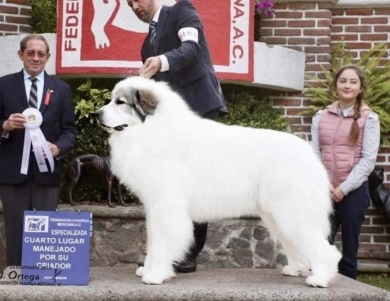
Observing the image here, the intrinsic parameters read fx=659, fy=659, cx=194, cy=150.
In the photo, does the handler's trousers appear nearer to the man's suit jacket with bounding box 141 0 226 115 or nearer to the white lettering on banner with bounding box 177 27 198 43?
the man's suit jacket with bounding box 141 0 226 115

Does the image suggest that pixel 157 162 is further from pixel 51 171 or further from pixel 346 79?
pixel 346 79

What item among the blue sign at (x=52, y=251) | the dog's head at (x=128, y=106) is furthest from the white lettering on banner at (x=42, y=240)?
the dog's head at (x=128, y=106)

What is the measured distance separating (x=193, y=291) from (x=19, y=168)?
152cm

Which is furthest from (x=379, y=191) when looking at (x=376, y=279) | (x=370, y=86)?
(x=370, y=86)

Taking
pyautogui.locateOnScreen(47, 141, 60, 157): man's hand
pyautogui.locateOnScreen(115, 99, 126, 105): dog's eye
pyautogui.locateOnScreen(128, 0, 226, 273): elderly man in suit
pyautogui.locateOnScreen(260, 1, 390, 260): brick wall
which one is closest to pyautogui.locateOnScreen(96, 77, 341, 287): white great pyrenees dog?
pyautogui.locateOnScreen(115, 99, 126, 105): dog's eye

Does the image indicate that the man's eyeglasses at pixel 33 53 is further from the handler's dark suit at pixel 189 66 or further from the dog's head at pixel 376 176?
the dog's head at pixel 376 176

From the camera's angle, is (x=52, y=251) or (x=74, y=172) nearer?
(x=52, y=251)

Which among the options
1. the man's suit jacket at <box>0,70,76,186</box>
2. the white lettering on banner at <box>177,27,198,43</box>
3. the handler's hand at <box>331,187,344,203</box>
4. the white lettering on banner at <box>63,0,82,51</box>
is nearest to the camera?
the white lettering on banner at <box>177,27,198,43</box>

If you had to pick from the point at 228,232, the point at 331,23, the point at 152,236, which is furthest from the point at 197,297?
the point at 331,23

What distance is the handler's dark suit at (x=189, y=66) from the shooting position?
4.23m

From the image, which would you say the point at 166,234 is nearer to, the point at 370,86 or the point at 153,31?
the point at 153,31

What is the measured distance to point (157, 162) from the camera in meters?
3.87

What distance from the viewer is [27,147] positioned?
4.49 metres

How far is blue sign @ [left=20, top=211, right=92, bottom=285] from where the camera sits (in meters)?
3.93
